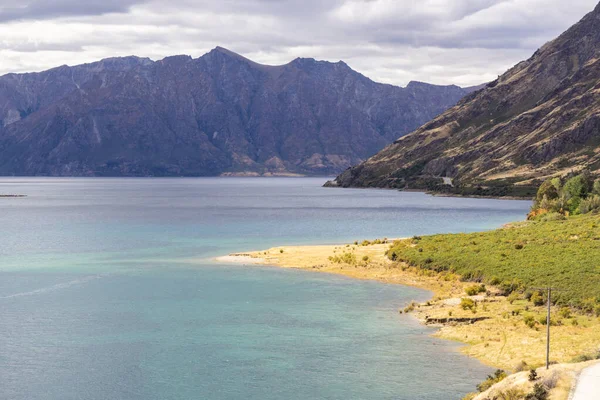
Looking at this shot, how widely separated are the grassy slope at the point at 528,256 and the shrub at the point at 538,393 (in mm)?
30725

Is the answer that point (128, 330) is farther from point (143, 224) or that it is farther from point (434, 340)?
point (143, 224)

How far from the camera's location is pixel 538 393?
3067 centimetres

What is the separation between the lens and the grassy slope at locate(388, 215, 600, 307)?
65250 millimetres

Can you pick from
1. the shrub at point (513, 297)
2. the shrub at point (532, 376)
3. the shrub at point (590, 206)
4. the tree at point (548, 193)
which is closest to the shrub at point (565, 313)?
the shrub at point (513, 297)

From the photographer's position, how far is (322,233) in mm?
141125

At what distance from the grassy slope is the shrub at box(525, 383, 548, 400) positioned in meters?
30.7

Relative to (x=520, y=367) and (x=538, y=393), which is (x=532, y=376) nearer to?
(x=538, y=393)

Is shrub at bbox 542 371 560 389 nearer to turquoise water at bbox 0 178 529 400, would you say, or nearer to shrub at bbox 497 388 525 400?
shrub at bbox 497 388 525 400

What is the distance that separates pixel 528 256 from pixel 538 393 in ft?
A: 167

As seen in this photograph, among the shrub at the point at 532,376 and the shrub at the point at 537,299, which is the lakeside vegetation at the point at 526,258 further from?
the shrub at the point at 532,376

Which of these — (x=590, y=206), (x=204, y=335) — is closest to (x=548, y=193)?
(x=590, y=206)

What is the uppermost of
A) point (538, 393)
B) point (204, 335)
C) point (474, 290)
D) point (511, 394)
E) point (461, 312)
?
point (538, 393)

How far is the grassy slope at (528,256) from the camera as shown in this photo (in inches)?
2569

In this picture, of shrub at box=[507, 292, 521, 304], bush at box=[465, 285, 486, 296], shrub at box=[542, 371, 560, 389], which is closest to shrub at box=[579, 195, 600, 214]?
bush at box=[465, 285, 486, 296]
